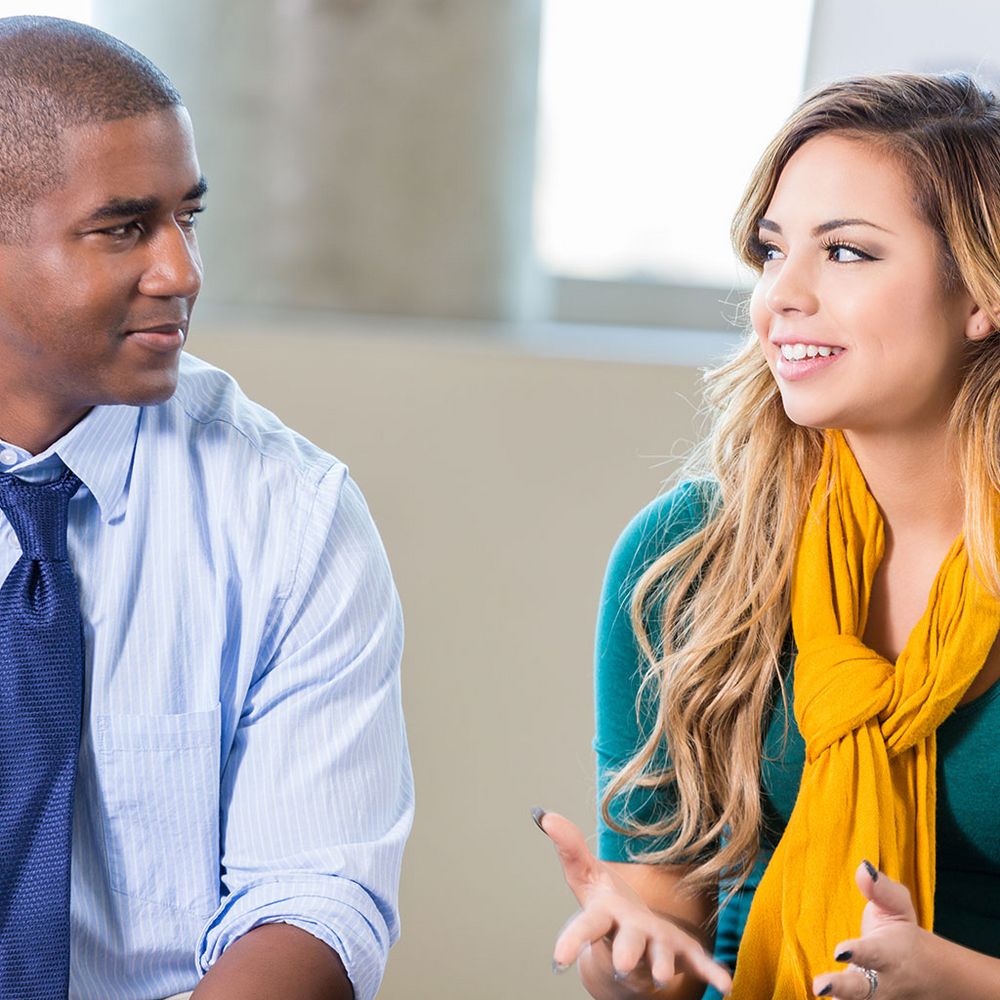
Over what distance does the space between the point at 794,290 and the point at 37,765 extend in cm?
96

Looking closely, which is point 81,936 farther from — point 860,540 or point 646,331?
point 646,331

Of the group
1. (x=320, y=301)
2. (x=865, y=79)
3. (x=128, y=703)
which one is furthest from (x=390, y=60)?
(x=128, y=703)

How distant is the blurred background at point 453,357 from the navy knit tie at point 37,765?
107cm

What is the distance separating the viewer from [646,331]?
2.87 m

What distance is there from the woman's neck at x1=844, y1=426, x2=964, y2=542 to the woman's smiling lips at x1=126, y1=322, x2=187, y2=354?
81 cm

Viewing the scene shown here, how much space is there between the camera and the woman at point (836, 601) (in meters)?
1.55

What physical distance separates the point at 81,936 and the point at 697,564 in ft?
2.71

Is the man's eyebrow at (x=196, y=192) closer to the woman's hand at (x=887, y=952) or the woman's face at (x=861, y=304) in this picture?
the woman's face at (x=861, y=304)

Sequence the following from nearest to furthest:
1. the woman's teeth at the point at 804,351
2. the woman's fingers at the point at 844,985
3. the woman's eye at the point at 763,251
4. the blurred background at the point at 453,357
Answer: the woman's fingers at the point at 844,985, the woman's teeth at the point at 804,351, the woman's eye at the point at 763,251, the blurred background at the point at 453,357

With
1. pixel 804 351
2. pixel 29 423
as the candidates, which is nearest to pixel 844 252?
pixel 804 351

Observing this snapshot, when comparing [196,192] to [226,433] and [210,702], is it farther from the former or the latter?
[210,702]

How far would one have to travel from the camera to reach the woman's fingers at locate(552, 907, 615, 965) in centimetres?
124

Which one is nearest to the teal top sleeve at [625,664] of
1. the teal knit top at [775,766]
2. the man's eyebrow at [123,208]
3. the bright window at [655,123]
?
the teal knit top at [775,766]

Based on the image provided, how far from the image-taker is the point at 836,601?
1642 mm
